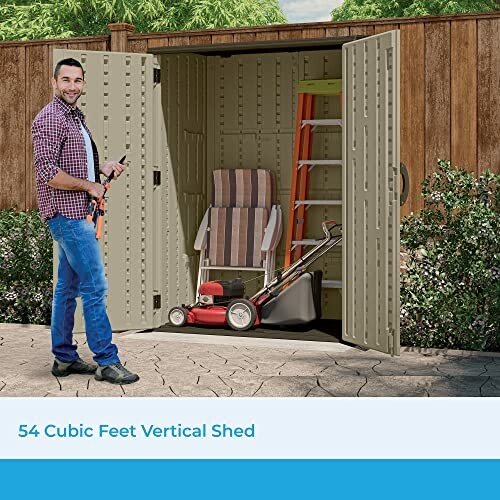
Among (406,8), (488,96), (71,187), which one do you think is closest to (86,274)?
(71,187)

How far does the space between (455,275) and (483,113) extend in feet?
4.48

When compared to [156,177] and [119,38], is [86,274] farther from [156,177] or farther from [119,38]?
[119,38]

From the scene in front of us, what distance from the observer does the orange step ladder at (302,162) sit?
8.10 meters

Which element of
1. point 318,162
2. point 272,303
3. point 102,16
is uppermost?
point 102,16

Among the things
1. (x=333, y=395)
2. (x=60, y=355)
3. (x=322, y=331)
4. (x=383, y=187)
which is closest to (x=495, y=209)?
(x=383, y=187)

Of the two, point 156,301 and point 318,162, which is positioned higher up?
point 318,162

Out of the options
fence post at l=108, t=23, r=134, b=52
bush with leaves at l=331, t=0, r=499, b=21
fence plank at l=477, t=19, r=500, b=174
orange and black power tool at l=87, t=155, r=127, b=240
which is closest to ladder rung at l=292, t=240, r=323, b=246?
fence plank at l=477, t=19, r=500, b=174

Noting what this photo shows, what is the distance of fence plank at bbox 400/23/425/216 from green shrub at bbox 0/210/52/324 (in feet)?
9.15

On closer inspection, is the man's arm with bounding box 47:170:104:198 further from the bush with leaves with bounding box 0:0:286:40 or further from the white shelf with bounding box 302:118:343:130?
the bush with leaves with bounding box 0:0:286:40

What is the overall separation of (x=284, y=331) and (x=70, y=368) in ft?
7.27

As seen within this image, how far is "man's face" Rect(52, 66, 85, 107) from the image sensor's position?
5320 millimetres

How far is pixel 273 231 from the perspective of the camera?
27.1ft

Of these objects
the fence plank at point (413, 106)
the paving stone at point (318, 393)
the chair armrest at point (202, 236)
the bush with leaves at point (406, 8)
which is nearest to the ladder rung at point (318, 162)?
the fence plank at point (413, 106)

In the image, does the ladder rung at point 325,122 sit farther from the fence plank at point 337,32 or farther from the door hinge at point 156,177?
the door hinge at point 156,177
